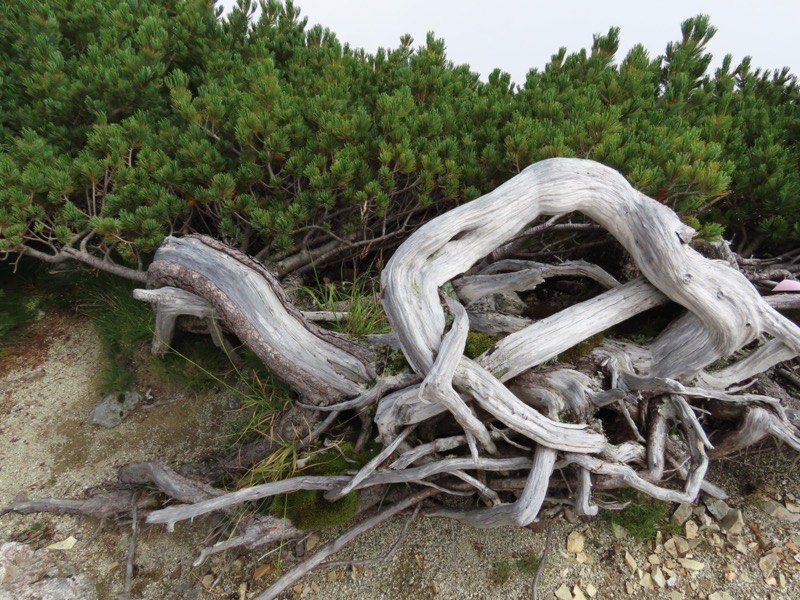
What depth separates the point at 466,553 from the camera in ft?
9.98

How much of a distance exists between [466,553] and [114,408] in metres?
2.94

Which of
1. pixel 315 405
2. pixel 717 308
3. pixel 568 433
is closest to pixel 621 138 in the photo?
pixel 717 308

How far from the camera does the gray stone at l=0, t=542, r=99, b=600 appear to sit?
2.89m

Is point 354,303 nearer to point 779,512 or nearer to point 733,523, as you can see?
point 733,523

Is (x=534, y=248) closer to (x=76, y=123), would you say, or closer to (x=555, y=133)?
(x=555, y=133)

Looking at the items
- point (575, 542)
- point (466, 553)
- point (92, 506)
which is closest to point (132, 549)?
point (92, 506)

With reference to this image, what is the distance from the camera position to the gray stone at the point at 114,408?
3840 millimetres

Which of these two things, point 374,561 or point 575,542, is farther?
point 575,542

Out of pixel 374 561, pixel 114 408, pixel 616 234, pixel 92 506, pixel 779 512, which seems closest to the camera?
pixel 616 234

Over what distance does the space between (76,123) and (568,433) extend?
4442mm

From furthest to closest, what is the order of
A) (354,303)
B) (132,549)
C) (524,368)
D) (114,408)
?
Answer: (114,408), (354,303), (132,549), (524,368)

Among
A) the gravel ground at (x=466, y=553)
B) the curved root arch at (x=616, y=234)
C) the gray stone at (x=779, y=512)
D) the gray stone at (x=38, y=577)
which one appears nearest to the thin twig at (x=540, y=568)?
the gravel ground at (x=466, y=553)

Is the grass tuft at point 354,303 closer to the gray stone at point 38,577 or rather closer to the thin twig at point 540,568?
the thin twig at point 540,568

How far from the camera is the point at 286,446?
2.98 m
